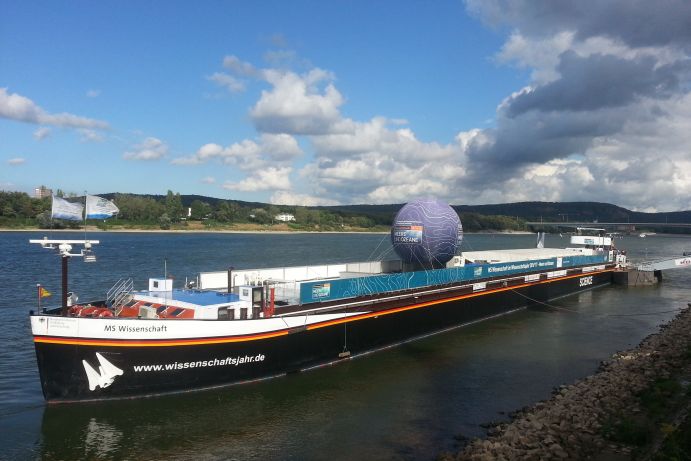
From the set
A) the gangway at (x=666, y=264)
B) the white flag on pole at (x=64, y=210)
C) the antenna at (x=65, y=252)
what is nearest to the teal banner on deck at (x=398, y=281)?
the antenna at (x=65, y=252)

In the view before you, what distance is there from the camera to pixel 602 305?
39344mm

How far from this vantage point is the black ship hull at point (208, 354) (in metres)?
14.9

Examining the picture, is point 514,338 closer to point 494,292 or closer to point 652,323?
point 494,292

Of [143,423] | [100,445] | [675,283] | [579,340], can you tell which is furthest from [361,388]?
[675,283]

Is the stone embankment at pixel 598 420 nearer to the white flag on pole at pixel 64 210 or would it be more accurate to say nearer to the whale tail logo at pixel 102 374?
the whale tail logo at pixel 102 374

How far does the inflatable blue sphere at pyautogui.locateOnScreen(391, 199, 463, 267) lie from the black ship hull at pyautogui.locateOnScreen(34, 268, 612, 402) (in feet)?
13.1

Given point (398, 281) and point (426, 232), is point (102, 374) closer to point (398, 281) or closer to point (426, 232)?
point (398, 281)

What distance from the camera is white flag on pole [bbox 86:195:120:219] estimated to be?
49.5 feet

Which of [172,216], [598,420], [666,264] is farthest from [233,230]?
[598,420]

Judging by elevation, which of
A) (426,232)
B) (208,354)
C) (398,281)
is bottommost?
(208,354)

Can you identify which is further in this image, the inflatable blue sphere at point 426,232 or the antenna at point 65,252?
the inflatable blue sphere at point 426,232

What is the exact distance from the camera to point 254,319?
17.2m

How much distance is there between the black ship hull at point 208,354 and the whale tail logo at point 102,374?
27 mm

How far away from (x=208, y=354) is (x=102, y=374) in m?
3.14
